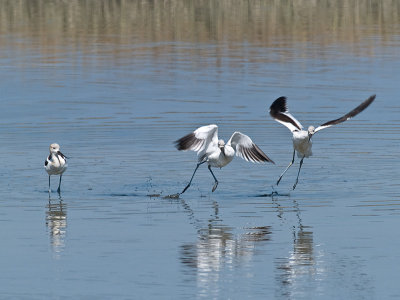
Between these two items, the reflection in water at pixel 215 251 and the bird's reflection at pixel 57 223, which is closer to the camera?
the reflection in water at pixel 215 251

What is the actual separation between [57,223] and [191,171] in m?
3.77

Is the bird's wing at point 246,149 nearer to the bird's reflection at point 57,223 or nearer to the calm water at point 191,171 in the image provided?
the calm water at point 191,171

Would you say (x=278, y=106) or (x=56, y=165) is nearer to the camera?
(x=56, y=165)

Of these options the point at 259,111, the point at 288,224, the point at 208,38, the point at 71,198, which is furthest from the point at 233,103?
the point at 208,38

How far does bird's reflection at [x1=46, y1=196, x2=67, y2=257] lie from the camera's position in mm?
11812

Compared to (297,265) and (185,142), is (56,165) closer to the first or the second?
(185,142)

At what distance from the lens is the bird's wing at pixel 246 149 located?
15.4 metres

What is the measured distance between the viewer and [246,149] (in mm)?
15539

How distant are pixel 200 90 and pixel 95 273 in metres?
15.1

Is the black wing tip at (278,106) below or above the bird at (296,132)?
above

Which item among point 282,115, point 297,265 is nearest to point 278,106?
point 282,115

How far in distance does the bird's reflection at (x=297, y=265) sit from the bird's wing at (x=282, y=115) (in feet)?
13.1

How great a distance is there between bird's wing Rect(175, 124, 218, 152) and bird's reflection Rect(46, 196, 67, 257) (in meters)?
1.81

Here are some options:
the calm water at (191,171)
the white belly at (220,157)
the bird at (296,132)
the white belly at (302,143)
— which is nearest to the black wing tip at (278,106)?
Answer: the bird at (296,132)
